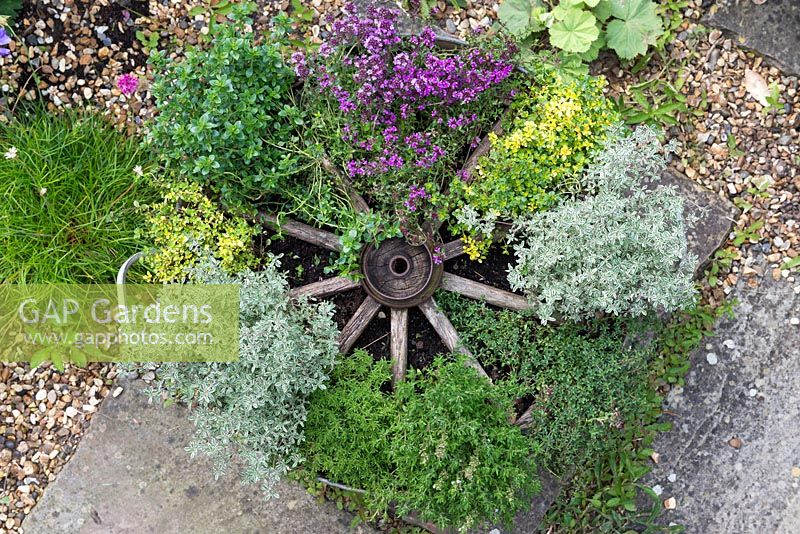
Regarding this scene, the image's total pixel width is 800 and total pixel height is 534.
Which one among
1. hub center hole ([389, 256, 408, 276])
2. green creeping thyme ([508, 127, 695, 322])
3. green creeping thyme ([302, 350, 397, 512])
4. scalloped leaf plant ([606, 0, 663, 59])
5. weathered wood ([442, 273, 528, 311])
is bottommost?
green creeping thyme ([302, 350, 397, 512])

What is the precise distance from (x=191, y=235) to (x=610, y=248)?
1693 millimetres

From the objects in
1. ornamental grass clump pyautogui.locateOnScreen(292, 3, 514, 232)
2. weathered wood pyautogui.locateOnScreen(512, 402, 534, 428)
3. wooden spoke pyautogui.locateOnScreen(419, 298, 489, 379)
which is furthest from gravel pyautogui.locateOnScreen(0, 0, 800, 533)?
wooden spoke pyautogui.locateOnScreen(419, 298, 489, 379)

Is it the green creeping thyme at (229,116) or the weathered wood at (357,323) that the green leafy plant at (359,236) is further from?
the green creeping thyme at (229,116)

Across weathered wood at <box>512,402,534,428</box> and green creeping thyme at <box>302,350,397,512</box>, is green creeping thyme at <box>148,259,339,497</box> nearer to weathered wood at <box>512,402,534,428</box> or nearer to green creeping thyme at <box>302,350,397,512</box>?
green creeping thyme at <box>302,350,397,512</box>

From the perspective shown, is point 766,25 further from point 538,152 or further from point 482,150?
point 482,150

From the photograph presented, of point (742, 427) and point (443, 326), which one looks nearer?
point (443, 326)

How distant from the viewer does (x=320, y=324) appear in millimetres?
2939

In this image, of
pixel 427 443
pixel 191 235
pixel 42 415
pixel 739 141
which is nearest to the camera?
pixel 427 443

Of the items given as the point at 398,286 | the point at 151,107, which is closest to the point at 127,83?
the point at 151,107

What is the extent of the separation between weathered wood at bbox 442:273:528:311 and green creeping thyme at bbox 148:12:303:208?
32.0 inches

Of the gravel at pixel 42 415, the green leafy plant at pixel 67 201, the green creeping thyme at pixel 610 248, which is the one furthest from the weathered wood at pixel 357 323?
the gravel at pixel 42 415

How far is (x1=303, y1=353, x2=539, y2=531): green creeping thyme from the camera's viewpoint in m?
2.80

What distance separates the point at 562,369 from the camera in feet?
10.2

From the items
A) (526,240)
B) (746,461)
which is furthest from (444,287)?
(746,461)
